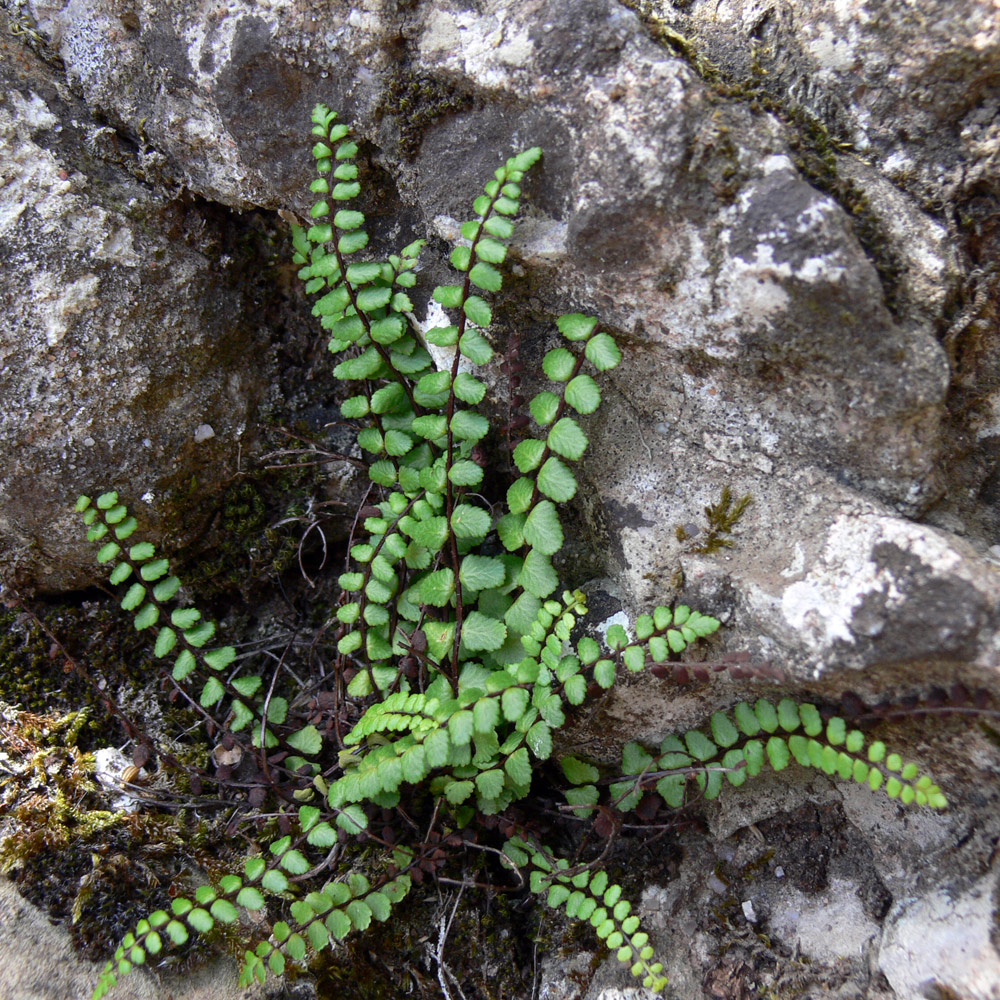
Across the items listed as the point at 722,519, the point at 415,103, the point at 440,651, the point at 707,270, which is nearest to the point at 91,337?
the point at 415,103

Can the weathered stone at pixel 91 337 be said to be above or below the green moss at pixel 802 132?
below

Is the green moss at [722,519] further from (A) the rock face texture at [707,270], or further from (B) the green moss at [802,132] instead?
(B) the green moss at [802,132]

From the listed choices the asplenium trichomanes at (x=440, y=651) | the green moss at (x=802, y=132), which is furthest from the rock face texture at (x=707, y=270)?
the asplenium trichomanes at (x=440, y=651)

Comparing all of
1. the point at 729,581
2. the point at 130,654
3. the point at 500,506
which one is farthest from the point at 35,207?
the point at 729,581

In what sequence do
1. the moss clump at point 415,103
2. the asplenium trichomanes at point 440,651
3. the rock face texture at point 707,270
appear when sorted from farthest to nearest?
the moss clump at point 415,103
the asplenium trichomanes at point 440,651
the rock face texture at point 707,270

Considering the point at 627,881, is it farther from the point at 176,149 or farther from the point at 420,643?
the point at 176,149

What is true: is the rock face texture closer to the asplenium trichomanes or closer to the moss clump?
the moss clump

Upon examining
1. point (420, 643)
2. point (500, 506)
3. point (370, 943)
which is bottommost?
point (370, 943)
